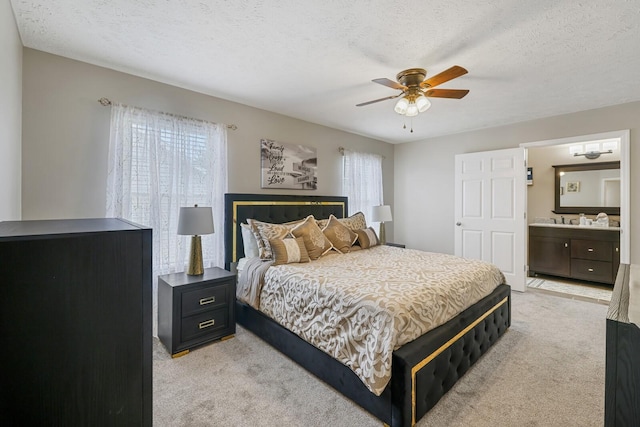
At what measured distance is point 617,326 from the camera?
0.95 m

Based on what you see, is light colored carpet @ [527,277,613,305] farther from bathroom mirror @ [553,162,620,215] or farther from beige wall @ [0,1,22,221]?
beige wall @ [0,1,22,221]

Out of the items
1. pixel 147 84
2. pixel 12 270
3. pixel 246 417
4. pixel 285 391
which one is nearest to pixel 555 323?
pixel 285 391

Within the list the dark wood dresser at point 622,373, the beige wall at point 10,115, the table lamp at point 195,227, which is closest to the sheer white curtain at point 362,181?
the table lamp at point 195,227

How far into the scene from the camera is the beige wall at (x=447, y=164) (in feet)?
11.5

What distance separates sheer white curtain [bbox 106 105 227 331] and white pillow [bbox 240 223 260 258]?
0.29 metres

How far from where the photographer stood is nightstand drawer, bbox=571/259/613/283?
438 centimetres

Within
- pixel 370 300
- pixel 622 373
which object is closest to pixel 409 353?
pixel 370 300

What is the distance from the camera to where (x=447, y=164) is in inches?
200

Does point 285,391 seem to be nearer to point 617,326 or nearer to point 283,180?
point 617,326

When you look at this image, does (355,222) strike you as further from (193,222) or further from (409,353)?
(409,353)

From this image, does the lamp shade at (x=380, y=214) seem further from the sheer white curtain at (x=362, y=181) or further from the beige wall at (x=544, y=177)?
the beige wall at (x=544, y=177)

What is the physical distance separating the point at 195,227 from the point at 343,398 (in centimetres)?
185

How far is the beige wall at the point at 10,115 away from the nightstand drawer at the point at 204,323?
1.43 metres

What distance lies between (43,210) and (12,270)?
7.01 feet
